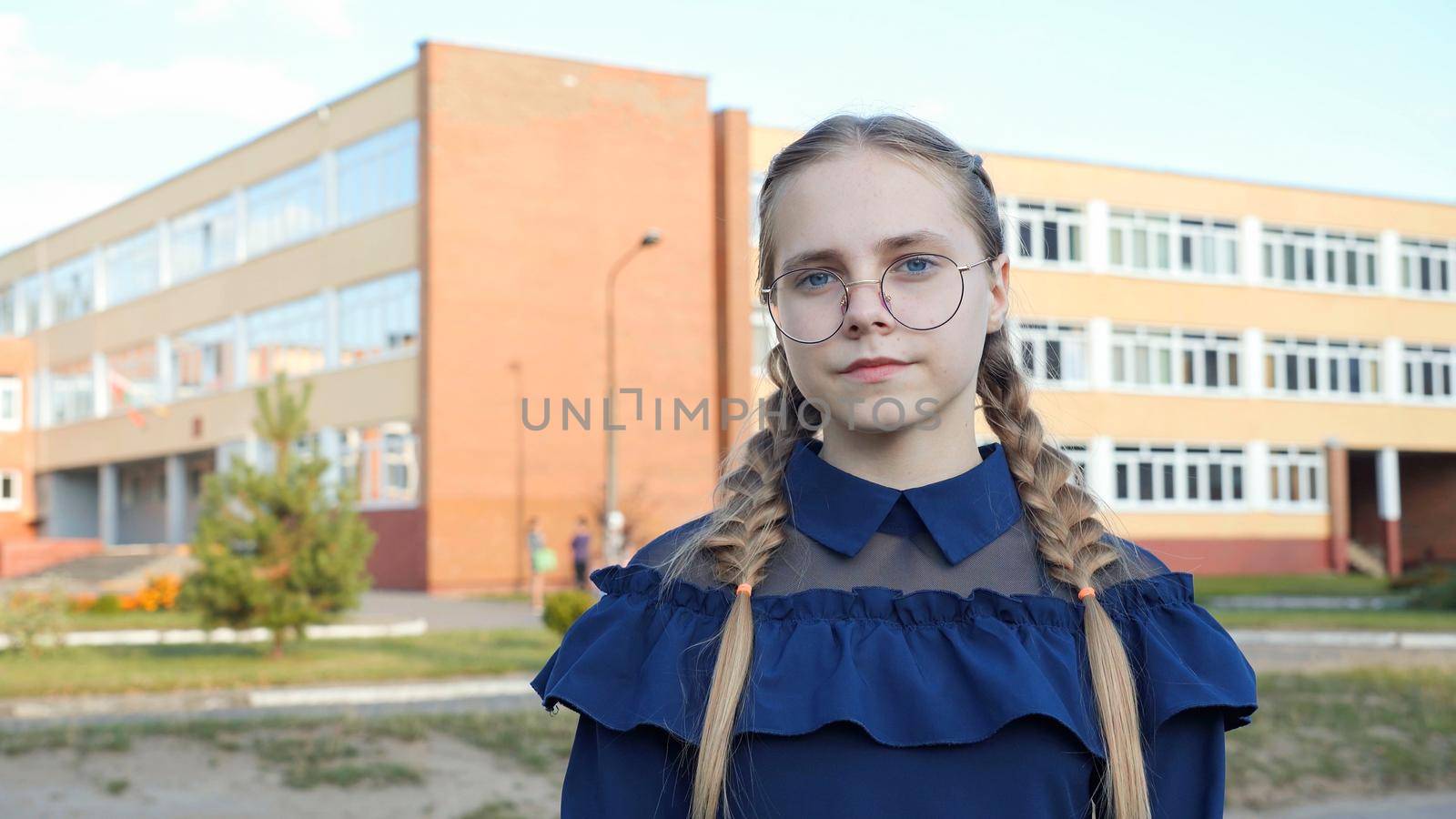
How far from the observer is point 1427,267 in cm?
4478

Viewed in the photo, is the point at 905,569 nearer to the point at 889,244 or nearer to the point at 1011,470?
the point at 1011,470

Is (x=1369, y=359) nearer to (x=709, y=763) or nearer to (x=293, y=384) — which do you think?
(x=293, y=384)

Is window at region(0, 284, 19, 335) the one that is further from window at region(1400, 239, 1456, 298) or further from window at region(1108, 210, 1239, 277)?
window at region(1400, 239, 1456, 298)

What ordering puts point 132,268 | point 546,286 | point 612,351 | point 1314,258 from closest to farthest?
point 612,351, point 546,286, point 1314,258, point 132,268

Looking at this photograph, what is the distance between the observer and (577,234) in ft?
111

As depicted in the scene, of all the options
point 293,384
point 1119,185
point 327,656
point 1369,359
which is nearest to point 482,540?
point 293,384

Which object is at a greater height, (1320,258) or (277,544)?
(1320,258)

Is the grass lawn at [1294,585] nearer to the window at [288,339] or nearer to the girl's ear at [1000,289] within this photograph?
the window at [288,339]

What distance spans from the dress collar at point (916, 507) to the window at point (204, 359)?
41192mm

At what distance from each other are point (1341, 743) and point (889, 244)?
8893mm

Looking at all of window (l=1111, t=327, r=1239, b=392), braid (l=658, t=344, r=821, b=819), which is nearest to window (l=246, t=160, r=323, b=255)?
window (l=1111, t=327, r=1239, b=392)

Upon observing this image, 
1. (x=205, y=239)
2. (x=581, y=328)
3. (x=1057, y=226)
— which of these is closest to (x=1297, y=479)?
(x=1057, y=226)

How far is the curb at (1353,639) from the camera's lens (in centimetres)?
1775

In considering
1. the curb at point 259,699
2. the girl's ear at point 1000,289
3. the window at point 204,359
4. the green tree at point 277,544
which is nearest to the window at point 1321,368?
the window at point 204,359
